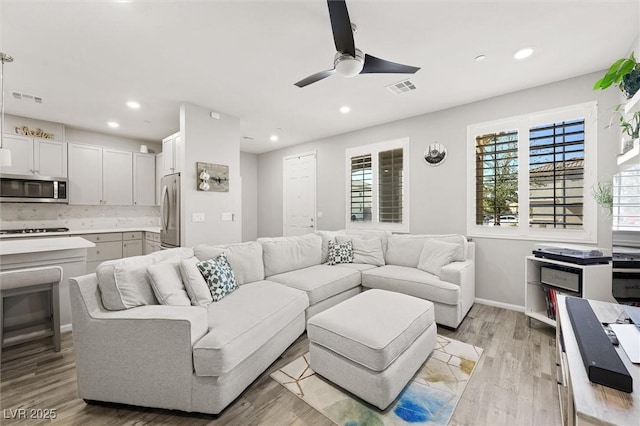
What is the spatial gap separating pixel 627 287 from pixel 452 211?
2.56m

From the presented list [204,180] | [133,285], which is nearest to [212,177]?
[204,180]

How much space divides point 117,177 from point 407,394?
584 cm

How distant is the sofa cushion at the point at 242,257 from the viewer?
2.67 meters

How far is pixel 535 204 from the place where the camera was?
327cm

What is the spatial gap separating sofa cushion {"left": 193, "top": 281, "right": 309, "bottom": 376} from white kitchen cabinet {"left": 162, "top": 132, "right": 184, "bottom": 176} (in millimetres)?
2308

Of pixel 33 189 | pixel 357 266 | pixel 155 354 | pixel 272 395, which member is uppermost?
pixel 33 189

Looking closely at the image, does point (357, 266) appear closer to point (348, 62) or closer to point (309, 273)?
point (309, 273)

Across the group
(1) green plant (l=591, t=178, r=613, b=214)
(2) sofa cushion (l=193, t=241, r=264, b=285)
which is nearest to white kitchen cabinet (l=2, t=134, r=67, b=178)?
(2) sofa cushion (l=193, t=241, r=264, b=285)

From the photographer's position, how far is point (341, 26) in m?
1.71

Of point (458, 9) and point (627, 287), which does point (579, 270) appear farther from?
point (458, 9)

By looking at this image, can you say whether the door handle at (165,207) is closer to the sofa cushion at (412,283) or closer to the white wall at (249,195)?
the white wall at (249,195)

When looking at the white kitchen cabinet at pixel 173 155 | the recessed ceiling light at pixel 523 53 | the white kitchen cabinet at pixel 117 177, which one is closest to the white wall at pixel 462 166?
the recessed ceiling light at pixel 523 53

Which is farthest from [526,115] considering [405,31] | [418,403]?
[418,403]

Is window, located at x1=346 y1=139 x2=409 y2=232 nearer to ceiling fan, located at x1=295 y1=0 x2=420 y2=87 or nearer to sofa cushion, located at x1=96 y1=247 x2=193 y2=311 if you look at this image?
ceiling fan, located at x1=295 y1=0 x2=420 y2=87
